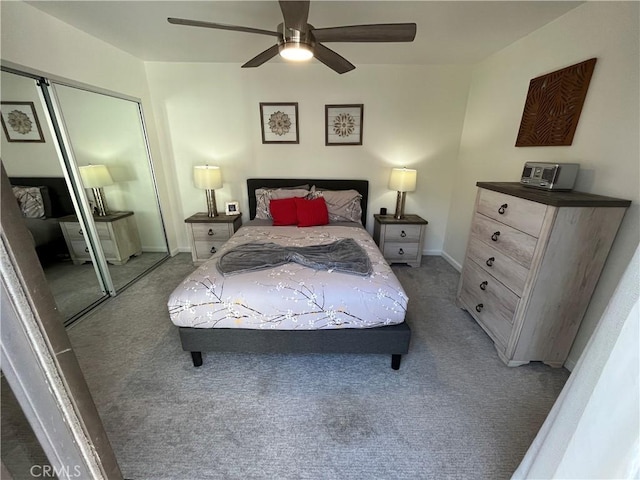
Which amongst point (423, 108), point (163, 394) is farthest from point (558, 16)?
point (163, 394)

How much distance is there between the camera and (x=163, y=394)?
162 cm

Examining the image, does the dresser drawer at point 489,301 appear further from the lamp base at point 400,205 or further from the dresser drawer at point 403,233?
the lamp base at point 400,205

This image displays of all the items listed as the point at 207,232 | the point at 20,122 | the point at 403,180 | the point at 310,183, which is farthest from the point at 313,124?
the point at 20,122

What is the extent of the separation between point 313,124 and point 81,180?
2.46 metres

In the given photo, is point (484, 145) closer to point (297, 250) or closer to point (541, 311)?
point (541, 311)

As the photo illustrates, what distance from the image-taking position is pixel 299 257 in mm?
1909

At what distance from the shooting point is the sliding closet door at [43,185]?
1.85 m

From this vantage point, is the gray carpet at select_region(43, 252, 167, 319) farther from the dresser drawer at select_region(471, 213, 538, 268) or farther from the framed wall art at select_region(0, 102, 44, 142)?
the dresser drawer at select_region(471, 213, 538, 268)

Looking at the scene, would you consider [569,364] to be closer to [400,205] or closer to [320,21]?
[400,205]

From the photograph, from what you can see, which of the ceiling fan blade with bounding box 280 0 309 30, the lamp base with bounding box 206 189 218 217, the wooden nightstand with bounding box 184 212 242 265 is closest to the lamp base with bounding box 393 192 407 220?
the wooden nightstand with bounding box 184 212 242 265

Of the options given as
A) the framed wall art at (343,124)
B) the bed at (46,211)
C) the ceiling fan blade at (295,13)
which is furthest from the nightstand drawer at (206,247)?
the ceiling fan blade at (295,13)

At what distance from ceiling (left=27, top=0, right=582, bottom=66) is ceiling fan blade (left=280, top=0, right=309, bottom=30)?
489 millimetres

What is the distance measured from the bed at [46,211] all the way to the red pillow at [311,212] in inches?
82.7

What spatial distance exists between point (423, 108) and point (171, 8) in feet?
8.96
